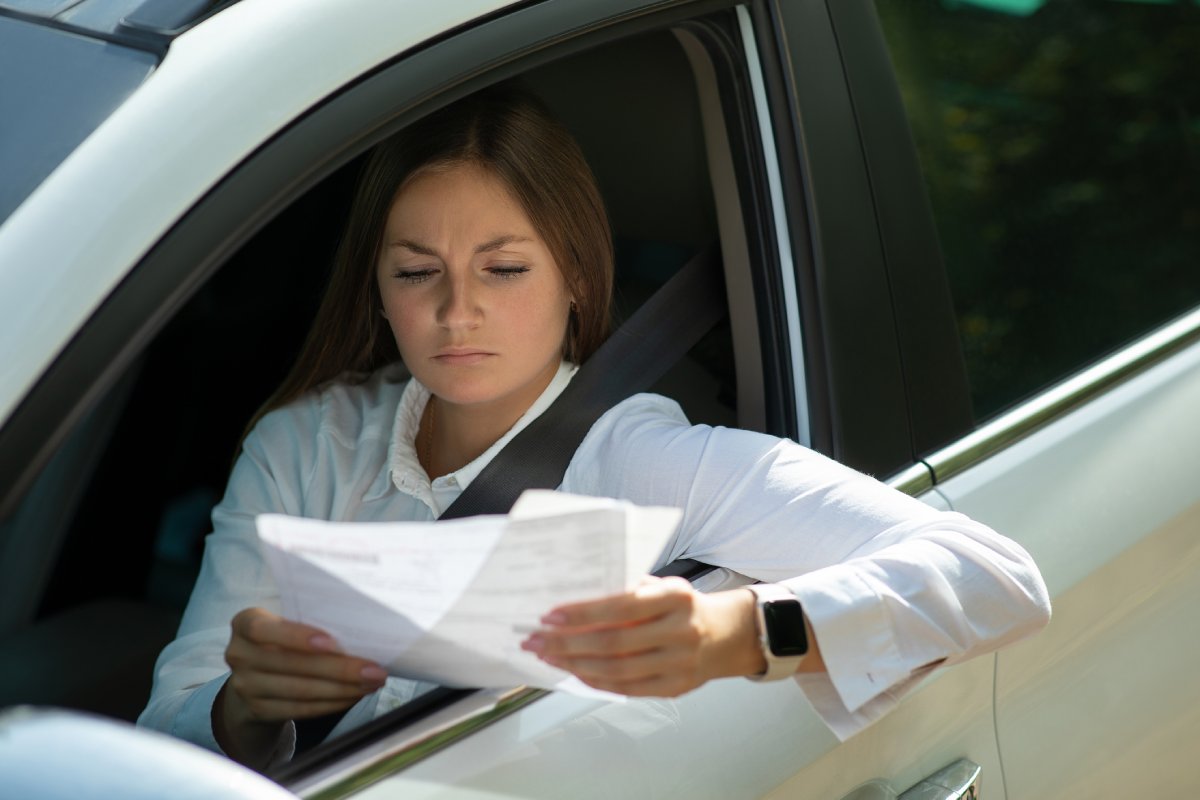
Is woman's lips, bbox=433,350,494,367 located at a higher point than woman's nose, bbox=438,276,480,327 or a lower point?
lower

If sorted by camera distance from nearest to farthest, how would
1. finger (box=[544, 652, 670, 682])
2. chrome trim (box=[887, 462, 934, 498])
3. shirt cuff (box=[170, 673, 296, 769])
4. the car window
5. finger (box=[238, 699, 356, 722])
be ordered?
finger (box=[544, 652, 670, 682])
finger (box=[238, 699, 356, 722])
shirt cuff (box=[170, 673, 296, 769])
chrome trim (box=[887, 462, 934, 498])
the car window

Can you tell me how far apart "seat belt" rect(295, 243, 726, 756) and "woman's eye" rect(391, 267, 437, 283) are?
0.73ft

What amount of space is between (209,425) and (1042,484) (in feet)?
4.99

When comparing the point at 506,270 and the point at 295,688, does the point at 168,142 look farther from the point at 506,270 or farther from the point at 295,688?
the point at 506,270

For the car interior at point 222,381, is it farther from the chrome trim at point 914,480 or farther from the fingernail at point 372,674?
the fingernail at point 372,674

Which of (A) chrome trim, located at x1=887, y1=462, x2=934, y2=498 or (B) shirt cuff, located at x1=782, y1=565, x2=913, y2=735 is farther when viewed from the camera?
(A) chrome trim, located at x1=887, y1=462, x2=934, y2=498

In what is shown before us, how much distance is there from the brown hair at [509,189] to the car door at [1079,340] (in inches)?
17.0

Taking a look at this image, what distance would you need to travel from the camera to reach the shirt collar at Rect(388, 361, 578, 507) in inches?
70.8

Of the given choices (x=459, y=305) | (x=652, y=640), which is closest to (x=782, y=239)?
(x=459, y=305)

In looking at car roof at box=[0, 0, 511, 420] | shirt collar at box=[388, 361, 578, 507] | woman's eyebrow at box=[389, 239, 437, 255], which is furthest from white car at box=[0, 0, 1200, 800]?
woman's eyebrow at box=[389, 239, 437, 255]

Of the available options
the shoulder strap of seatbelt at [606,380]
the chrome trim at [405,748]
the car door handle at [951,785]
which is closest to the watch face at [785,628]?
the chrome trim at [405,748]

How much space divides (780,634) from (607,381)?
572 mm

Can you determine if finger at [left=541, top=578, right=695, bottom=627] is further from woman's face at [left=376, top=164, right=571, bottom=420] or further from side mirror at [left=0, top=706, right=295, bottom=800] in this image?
woman's face at [left=376, top=164, right=571, bottom=420]

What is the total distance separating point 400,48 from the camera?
1278 mm
